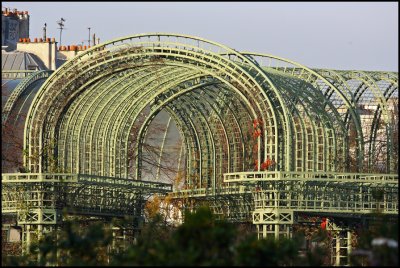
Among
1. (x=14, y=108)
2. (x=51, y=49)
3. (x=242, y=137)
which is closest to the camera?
(x=242, y=137)

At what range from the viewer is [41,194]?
2549 inches

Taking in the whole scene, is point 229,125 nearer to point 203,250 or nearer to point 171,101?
point 171,101

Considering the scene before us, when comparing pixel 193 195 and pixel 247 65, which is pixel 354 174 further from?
pixel 193 195

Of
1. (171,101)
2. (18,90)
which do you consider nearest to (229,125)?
(171,101)

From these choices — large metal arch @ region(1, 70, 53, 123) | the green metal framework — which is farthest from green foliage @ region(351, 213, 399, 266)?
large metal arch @ region(1, 70, 53, 123)

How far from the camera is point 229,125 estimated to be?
74.0 metres

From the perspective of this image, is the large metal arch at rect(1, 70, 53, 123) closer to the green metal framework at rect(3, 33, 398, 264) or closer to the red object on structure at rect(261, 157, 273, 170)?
the green metal framework at rect(3, 33, 398, 264)

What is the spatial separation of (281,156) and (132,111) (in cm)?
974

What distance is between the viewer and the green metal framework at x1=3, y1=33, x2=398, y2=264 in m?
62.6

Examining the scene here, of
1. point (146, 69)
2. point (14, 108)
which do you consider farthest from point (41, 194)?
point (14, 108)

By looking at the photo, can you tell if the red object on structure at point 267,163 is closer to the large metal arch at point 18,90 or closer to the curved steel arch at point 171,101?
the curved steel arch at point 171,101

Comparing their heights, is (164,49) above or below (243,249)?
above

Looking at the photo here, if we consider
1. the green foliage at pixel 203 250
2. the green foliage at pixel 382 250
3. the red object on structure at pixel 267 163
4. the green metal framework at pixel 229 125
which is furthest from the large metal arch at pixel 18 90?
the green foliage at pixel 382 250

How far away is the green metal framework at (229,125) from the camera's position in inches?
2466
